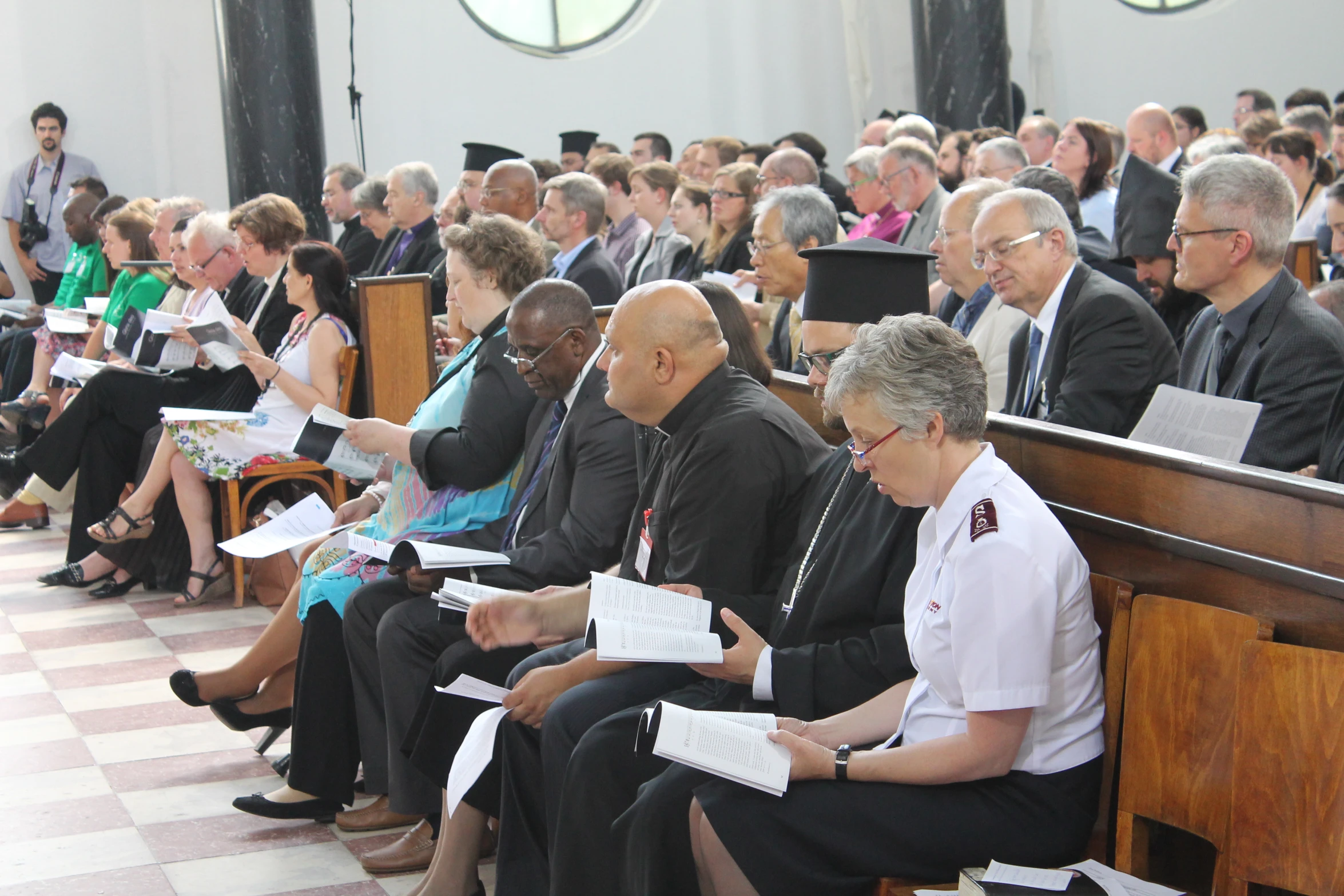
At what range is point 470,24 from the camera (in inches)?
450

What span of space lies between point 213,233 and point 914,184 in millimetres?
3015

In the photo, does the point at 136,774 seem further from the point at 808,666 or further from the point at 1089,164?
the point at 1089,164

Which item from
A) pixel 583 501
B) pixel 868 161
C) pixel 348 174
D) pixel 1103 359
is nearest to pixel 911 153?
pixel 868 161

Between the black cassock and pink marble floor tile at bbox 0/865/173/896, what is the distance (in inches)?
46.9

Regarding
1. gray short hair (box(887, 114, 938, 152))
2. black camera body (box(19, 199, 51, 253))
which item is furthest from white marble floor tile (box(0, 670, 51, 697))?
black camera body (box(19, 199, 51, 253))

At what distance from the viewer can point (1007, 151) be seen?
6230 millimetres

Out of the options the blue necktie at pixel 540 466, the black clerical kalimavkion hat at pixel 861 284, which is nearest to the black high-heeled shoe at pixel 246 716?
the blue necktie at pixel 540 466

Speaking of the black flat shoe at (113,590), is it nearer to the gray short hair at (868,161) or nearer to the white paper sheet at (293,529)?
the white paper sheet at (293,529)

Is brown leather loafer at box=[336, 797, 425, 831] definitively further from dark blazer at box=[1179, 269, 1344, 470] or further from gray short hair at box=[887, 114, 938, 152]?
gray short hair at box=[887, 114, 938, 152]

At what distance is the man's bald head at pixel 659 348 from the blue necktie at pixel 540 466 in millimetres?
571

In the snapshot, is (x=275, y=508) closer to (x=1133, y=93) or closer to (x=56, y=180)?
(x=56, y=180)

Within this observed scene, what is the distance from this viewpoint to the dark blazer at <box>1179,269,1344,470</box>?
2914 millimetres

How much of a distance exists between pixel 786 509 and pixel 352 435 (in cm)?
142

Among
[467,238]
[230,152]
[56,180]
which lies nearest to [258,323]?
[467,238]
